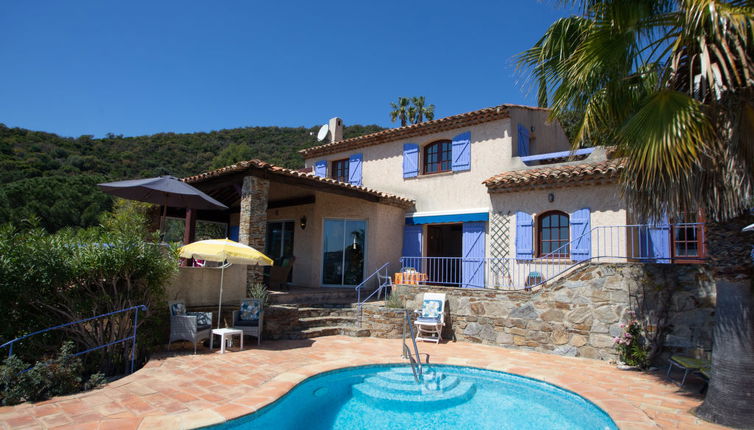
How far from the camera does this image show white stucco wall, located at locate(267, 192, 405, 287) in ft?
53.2

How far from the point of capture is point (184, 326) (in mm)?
Answer: 9008

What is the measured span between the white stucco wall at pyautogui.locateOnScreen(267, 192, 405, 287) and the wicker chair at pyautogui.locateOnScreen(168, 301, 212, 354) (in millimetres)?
7513

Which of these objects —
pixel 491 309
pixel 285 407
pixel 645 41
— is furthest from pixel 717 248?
pixel 285 407

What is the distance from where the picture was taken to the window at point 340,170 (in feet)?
65.5

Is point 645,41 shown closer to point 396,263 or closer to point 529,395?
point 529,395

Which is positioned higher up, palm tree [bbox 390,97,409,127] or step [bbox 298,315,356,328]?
palm tree [bbox 390,97,409,127]

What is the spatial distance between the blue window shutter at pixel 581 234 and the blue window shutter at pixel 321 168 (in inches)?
461

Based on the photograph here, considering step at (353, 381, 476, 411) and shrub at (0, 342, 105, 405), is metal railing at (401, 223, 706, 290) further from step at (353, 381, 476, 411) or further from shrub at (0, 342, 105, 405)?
shrub at (0, 342, 105, 405)

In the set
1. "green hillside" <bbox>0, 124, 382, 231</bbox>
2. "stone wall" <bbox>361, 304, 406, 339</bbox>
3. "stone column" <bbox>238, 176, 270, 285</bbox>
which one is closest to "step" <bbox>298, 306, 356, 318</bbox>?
"stone wall" <bbox>361, 304, 406, 339</bbox>

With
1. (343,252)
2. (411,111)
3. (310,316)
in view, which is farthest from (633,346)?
(411,111)

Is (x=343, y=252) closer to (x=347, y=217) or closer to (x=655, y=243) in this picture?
(x=347, y=217)

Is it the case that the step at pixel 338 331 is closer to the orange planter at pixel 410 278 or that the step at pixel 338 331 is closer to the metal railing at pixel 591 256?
the orange planter at pixel 410 278

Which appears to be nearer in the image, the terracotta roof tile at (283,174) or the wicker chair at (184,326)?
the wicker chair at (184,326)

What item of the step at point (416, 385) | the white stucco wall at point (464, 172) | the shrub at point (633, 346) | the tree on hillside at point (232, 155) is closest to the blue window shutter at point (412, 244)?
the white stucco wall at point (464, 172)
